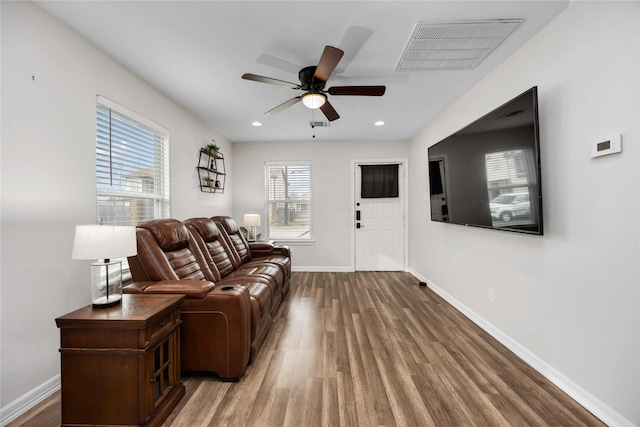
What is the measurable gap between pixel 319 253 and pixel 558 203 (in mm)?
3790

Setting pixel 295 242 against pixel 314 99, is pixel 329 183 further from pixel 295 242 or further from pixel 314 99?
pixel 314 99

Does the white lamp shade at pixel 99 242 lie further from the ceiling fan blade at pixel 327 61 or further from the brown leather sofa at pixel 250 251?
the brown leather sofa at pixel 250 251

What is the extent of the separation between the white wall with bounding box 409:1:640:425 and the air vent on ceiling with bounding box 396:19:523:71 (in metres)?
0.32

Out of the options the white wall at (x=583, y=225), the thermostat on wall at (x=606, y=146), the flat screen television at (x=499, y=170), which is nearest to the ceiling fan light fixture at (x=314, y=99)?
the flat screen television at (x=499, y=170)

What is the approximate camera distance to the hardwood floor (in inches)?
61.5

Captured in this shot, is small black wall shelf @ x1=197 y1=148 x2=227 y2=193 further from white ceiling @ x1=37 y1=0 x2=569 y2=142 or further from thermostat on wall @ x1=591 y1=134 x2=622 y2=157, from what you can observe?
thermostat on wall @ x1=591 y1=134 x2=622 y2=157

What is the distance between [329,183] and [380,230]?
1318mm

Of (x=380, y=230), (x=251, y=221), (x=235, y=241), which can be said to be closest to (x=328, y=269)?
(x=380, y=230)

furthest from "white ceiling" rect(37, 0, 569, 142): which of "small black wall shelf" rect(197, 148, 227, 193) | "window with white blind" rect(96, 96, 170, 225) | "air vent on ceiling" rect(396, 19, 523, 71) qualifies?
"small black wall shelf" rect(197, 148, 227, 193)

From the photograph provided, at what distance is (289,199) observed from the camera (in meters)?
5.23

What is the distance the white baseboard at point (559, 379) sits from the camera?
152 centimetres

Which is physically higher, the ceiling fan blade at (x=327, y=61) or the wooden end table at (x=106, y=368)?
the ceiling fan blade at (x=327, y=61)

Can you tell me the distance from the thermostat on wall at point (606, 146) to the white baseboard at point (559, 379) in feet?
4.73

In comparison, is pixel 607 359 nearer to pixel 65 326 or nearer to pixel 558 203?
pixel 558 203
